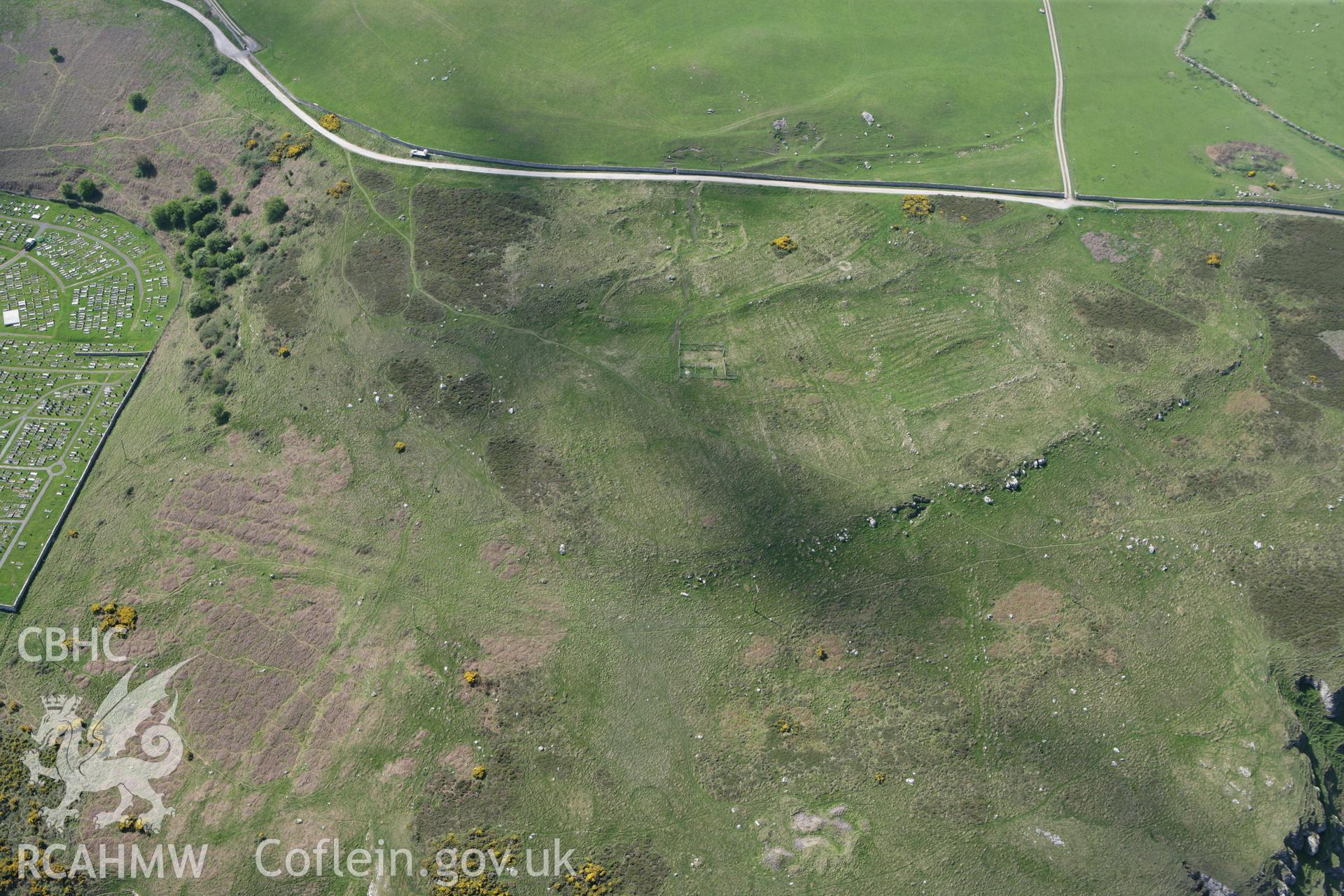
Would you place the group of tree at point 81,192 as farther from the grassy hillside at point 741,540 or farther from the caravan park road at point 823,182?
the grassy hillside at point 741,540

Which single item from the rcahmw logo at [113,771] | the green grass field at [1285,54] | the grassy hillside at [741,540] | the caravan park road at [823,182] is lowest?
the rcahmw logo at [113,771]

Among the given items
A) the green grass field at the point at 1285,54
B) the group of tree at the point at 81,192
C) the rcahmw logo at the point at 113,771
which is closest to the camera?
the rcahmw logo at the point at 113,771

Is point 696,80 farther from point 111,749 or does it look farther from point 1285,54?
point 111,749

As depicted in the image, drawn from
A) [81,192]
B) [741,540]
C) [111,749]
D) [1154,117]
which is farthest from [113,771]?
[1154,117]

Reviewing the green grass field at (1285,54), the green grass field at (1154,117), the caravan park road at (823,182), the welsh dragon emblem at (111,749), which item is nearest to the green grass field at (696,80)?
the caravan park road at (823,182)

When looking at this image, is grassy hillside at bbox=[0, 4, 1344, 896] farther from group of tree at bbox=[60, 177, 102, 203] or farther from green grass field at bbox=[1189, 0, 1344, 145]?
group of tree at bbox=[60, 177, 102, 203]

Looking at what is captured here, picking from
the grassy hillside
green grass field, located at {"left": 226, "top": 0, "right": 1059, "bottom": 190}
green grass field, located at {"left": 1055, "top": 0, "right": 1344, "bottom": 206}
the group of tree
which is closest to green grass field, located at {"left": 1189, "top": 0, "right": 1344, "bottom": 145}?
green grass field, located at {"left": 1055, "top": 0, "right": 1344, "bottom": 206}

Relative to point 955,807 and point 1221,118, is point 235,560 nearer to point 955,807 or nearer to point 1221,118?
point 955,807

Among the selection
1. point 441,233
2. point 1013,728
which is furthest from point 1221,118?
point 441,233
